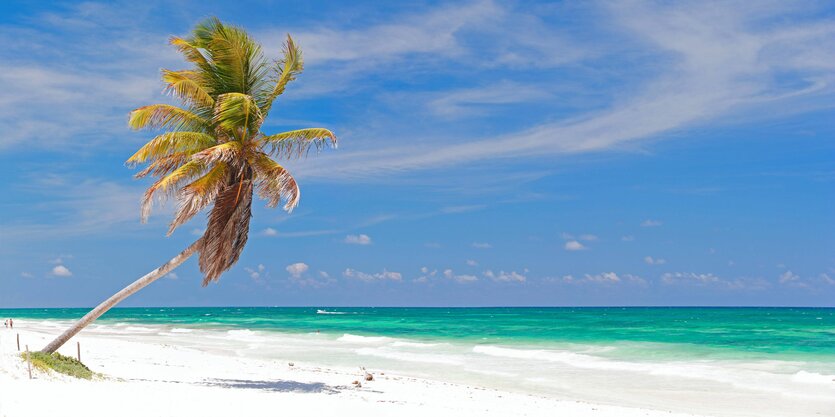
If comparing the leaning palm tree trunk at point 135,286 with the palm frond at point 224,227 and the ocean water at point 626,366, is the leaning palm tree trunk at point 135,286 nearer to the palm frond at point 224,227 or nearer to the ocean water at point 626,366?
the palm frond at point 224,227

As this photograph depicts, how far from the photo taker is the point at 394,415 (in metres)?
11.5

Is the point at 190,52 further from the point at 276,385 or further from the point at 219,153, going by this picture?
the point at 276,385

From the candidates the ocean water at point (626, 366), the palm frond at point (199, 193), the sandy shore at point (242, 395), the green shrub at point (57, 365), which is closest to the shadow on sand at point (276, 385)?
the sandy shore at point (242, 395)

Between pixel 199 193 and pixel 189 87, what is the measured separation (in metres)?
2.03

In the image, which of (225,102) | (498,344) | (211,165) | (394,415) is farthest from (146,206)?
(498,344)

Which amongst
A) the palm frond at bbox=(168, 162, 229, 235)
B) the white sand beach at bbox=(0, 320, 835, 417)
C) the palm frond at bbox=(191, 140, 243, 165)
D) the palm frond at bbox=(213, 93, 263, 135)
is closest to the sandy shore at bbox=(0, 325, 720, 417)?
the white sand beach at bbox=(0, 320, 835, 417)

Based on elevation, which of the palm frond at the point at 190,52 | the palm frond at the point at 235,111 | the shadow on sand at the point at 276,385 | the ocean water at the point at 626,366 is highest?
the palm frond at the point at 190,52

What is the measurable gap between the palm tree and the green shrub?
0.31 meters

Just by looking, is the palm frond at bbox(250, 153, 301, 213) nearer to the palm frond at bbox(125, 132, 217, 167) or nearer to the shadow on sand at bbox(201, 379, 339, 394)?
the palm frond at bbox(125, 132, 217, 167)

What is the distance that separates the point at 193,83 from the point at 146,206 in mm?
2432

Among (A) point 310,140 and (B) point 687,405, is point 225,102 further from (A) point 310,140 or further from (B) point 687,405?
(B) point 687,405

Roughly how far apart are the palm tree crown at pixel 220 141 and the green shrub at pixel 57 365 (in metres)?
2.73

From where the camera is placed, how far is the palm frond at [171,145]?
1314cm

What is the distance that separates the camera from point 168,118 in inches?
530
